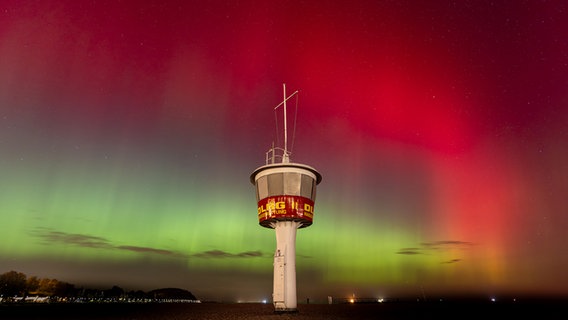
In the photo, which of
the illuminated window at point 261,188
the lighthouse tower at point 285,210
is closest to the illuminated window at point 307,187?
the lighthouse tower at point 285,210

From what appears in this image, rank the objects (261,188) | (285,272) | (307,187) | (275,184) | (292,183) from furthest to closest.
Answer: (261,188)
(307,187)
(275,184)
(292,183)
(285,272)

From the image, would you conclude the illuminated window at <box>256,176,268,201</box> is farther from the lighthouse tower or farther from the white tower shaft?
the white tower shaft

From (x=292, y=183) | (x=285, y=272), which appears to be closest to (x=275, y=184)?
(x=292, y=183)

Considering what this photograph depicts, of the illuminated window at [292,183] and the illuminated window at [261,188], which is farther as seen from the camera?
the illuminated window at [261,188]

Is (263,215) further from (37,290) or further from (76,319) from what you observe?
(37,290)

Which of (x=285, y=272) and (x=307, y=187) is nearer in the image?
(x=285, y=272)

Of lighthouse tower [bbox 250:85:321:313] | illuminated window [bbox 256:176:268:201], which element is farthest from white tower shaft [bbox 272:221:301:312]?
illuminated window [bbox 256:176:268:201]

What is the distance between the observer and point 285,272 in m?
51.0

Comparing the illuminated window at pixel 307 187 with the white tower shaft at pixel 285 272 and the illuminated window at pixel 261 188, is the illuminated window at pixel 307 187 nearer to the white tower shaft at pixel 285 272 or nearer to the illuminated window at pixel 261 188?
the white tower shaft at pixel 285 272

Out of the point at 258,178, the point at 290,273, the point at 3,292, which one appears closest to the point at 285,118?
the point at 258,178

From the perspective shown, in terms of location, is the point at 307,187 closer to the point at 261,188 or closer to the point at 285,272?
the point at 261,188

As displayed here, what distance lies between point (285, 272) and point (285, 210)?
8768mm

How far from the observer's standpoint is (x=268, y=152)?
58750mm

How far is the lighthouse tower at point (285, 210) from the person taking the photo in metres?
51.1
